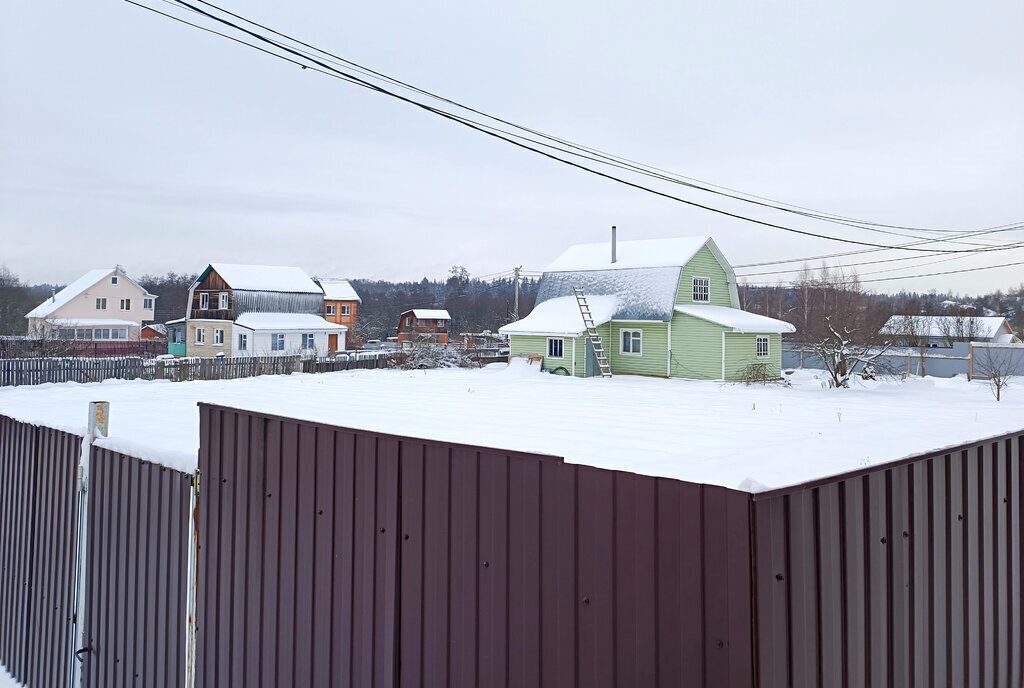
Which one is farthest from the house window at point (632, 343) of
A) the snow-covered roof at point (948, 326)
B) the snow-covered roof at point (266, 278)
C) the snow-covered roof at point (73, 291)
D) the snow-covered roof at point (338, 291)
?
the snow-covered roof at point (73, 291)

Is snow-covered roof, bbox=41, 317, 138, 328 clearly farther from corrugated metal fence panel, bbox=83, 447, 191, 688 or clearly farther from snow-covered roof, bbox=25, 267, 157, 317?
corrugated metal fence panel, bbox=83, 447, 191, 688

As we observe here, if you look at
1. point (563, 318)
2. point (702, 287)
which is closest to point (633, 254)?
point (702, 287)

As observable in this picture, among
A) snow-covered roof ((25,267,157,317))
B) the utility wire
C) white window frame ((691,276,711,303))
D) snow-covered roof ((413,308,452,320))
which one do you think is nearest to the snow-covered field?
the utility wire

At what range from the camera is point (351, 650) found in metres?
3.37

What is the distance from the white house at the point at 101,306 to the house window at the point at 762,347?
4533 cm

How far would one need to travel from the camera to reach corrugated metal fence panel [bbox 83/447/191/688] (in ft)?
15.1

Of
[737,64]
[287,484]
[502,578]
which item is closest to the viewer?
[502,578]

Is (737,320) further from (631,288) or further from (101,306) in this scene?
(101,306)

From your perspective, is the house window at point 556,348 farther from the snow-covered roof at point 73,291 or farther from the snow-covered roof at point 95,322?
the snow-covered roof at point 73,291

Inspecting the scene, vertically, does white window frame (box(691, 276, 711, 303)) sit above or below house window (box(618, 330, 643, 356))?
above

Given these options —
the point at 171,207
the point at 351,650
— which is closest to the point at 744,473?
the point at 351,650

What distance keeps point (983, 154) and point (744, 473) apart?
2022 cm

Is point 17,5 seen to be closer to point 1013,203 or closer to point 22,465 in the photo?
point 22,465

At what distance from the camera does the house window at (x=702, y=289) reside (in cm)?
2748
